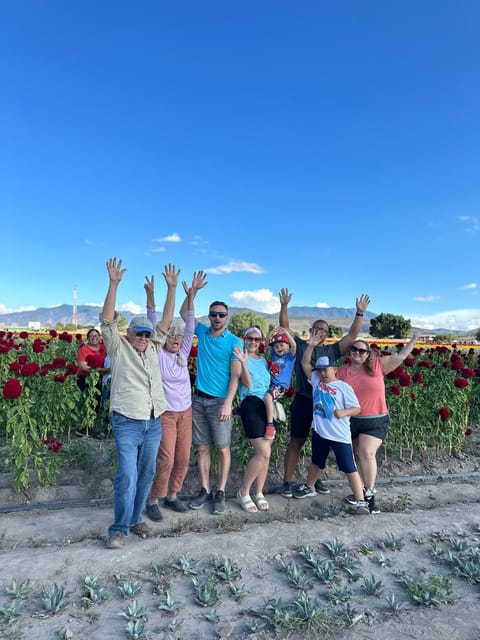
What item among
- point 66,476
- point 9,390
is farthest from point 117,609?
point 66,476

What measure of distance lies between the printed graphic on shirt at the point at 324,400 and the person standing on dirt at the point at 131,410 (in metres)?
1.75

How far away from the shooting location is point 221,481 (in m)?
5.10

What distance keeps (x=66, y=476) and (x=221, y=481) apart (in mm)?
2422

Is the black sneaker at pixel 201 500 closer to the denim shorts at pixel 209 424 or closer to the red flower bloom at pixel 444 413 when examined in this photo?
the denim shorts at pixel 209 424

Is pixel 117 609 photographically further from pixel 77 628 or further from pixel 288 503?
pixel 288 503

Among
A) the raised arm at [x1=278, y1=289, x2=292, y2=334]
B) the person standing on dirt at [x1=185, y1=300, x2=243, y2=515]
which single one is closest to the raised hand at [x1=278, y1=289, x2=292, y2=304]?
the raised arm at [x1=278, y1=289, x2=292, y2=334]

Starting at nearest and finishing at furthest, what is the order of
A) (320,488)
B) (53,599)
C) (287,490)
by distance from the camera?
(53,599), (287,490), (320,488)

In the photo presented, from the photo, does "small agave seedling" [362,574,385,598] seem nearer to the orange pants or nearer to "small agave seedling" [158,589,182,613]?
"small agave seedling" [158,589,182,613]

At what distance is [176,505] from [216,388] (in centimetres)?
136

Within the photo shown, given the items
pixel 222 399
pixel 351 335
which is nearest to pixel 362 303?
pixel 351 335

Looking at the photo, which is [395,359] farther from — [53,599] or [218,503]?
[53,599]

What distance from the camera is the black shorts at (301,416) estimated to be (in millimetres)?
5500

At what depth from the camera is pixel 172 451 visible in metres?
4.80

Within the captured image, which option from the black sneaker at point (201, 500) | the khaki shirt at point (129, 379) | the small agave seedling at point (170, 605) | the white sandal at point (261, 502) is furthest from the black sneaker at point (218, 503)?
the small agave seedling at point (170, 605)
